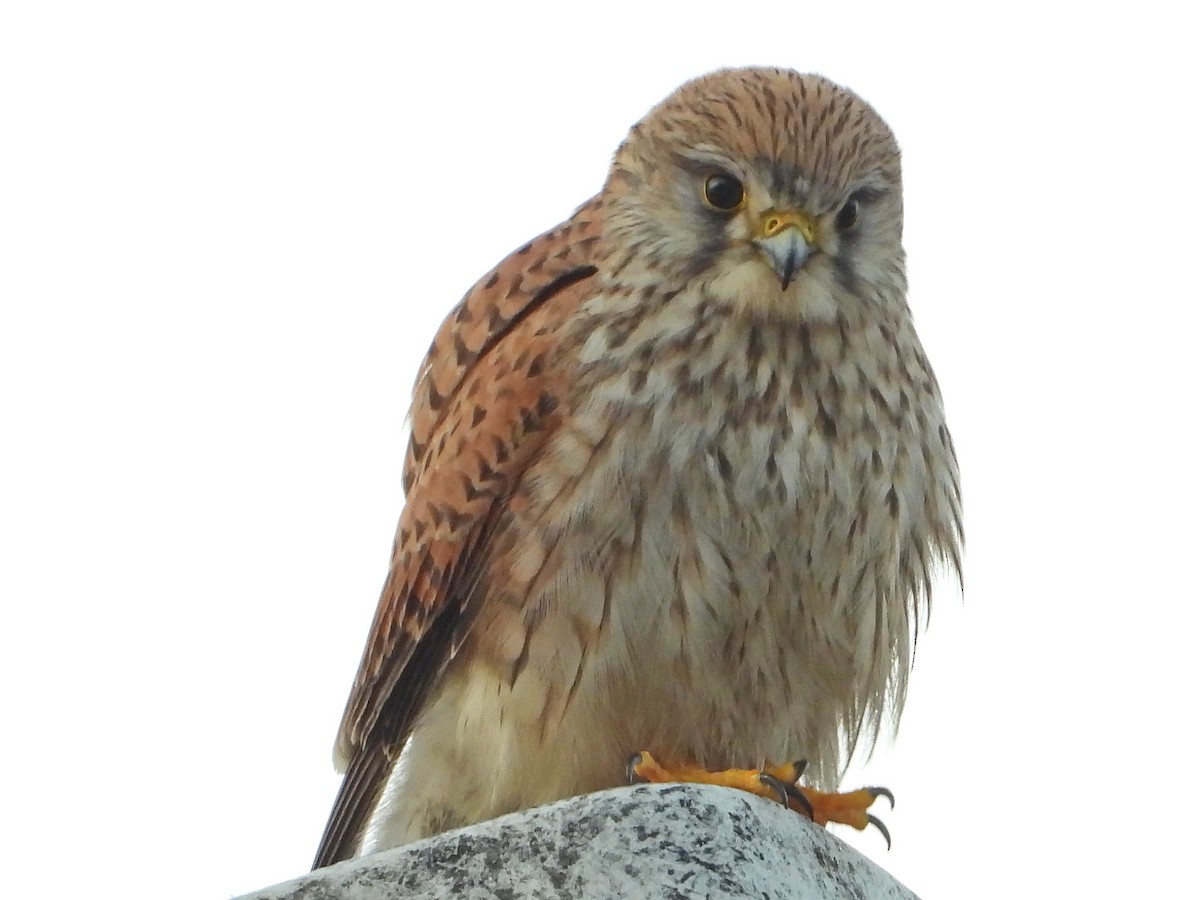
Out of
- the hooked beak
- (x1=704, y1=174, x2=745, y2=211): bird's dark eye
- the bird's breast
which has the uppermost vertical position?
(x1=704, y1=174, x2=745, y2=211): bird's dark eye

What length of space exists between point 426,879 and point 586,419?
1404 mm

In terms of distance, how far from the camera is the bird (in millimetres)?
3621

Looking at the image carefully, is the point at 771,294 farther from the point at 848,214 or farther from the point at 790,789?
the point at 790,789


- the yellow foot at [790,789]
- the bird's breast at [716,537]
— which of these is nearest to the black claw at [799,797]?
the yellow foot at [790,789]

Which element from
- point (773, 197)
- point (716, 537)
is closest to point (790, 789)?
point (716, 537)

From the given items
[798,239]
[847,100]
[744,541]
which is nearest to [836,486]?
[744,541]

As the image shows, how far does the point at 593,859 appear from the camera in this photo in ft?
8.25

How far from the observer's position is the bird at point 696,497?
3.62 metres

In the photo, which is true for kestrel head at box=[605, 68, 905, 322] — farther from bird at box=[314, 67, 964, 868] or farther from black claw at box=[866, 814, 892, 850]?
black claw at box=[866, 814, 892, 850]

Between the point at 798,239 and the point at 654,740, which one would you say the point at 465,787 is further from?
the point at 798,239

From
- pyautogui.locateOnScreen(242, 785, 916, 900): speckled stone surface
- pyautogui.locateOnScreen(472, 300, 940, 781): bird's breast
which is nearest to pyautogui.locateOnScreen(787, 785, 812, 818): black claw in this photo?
pyautogui.locateOnScreen(472, 300, 940, 781): bird's breast

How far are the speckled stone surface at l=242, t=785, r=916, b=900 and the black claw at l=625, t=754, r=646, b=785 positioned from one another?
3.32 feet

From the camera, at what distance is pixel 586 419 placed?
3727mm

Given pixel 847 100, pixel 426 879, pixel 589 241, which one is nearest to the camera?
pixel 426 879
